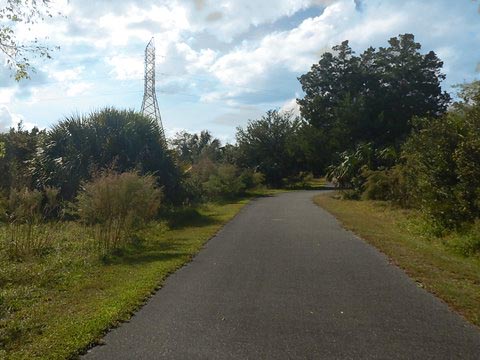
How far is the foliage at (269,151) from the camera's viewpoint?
180ft

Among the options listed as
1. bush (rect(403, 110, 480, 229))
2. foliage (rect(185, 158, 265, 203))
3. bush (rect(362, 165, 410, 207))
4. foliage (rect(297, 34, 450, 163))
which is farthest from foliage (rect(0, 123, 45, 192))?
foliage (rect(297, 34, 450, 163))

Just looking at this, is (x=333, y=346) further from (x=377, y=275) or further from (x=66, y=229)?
(x=66, y=229)

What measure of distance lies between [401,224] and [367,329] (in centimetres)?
1349

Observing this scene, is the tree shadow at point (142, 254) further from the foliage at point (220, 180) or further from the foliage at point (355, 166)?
the foliage at point (355, 166)

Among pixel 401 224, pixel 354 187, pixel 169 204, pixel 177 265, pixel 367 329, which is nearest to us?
pixel 367 329

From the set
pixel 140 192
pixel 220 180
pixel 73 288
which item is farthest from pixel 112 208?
pixel 220 180

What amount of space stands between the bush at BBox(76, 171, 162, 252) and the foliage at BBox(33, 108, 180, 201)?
232 inches

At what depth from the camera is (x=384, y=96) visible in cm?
4481

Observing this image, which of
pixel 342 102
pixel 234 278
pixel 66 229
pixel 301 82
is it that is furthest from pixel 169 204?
pixel 301 82

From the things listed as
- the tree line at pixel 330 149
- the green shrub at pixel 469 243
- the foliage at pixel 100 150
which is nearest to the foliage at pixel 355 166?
the tree line at pixel 330 149

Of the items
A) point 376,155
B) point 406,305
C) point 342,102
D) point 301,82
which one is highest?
point 301,82

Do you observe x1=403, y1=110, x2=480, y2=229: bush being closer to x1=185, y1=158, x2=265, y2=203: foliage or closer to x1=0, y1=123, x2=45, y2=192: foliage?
x1=0, y1=123, x2=45, y2=192: foliage

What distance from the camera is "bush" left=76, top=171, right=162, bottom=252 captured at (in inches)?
533

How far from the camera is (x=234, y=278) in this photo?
9.43 metres
